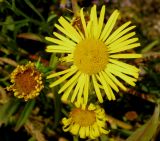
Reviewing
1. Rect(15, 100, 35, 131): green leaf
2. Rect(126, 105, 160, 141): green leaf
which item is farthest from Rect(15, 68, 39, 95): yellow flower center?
Rect(126, 105, 160, 141): green leaf

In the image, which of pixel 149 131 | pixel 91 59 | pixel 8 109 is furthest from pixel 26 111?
pixel 149 131

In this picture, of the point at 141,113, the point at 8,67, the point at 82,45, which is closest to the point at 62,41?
the point at 82,45

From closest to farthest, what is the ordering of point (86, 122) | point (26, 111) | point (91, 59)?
point (91, 59), point (86, 122), point (26, 111)

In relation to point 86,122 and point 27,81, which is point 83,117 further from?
point 27,81

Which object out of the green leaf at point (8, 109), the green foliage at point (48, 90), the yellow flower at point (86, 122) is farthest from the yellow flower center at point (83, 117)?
the green leaf at point (8, 109)

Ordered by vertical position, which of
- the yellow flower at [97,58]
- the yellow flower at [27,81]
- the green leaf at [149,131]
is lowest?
the green leaf at [149,131]

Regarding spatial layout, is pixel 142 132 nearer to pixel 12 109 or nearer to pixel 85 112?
pixel 85 112

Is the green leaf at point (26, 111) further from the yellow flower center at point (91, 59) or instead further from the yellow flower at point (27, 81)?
the yellow flower center at point (91, 59)
